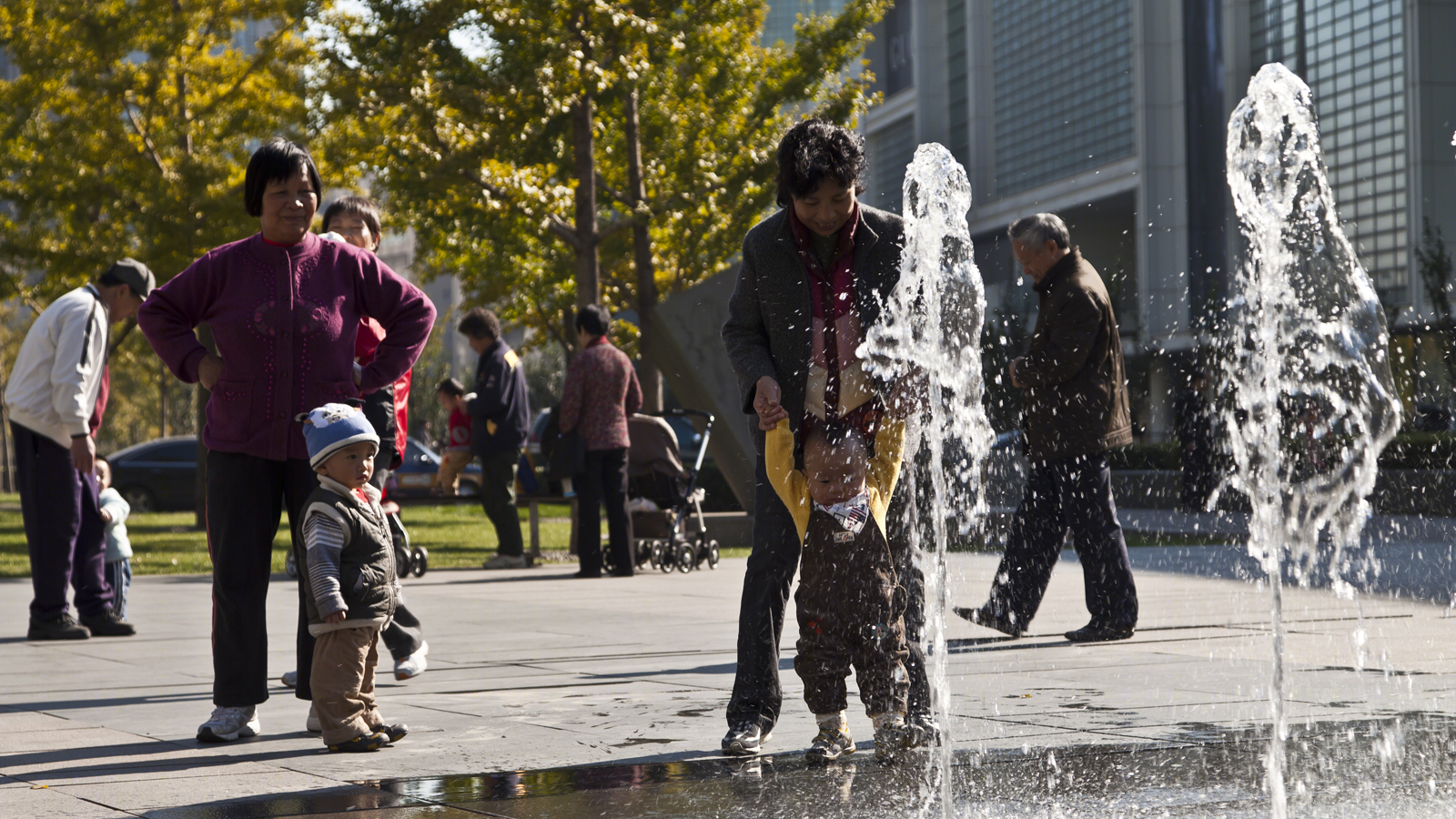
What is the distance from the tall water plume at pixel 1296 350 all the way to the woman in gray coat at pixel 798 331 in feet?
3.48

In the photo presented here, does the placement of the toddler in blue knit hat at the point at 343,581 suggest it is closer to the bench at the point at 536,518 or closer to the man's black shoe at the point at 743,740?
the man's black shoe at the point at 743,740

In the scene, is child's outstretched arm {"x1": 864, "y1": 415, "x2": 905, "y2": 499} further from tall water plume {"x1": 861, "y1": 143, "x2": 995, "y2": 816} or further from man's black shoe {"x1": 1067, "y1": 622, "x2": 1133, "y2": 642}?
man's black shoe {"x1": 1067, "y1": 622, "x2": 1133, "y2": 642}

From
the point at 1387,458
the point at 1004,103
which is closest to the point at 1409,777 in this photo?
the point at 1387,458

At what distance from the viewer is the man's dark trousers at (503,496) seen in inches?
492

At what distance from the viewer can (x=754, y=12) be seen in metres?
23.1

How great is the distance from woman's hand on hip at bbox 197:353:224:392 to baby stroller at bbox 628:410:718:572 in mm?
7182

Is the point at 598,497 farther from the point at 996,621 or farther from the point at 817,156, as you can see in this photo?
the point at 817,156

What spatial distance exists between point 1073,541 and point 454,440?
7.31 m

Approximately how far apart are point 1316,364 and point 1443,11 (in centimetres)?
1750

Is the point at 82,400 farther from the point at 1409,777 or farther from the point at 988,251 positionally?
the point at 1409,777

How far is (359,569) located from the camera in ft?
15.7

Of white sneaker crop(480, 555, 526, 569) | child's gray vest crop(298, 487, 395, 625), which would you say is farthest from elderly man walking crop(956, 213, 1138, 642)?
white sneaker crop(480, 555, 526, 569)

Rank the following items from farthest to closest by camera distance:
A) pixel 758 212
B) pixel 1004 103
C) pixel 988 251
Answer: pixel 1004 103, pixel 758 212, pixel 988 251

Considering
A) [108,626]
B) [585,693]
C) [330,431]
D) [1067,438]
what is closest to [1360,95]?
[1067,438]
